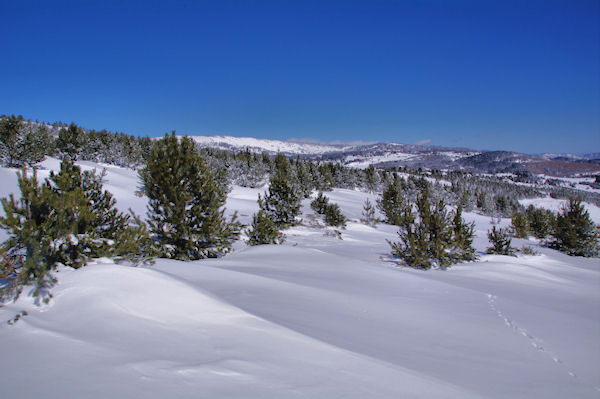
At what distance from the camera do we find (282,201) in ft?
58.1

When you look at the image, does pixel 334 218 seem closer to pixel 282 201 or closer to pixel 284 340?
pixel 282 201

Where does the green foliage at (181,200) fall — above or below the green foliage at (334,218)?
above

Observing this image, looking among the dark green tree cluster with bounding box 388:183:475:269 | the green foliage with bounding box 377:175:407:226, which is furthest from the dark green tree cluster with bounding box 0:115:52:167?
the green foliage with bounding box 377:175:407:226

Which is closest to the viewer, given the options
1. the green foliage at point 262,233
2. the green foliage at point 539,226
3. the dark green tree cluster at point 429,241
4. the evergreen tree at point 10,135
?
the dark green tree cluster at point 429,241

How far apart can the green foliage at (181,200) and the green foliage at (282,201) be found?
7.34 metres

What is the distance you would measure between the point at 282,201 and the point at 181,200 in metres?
8.85

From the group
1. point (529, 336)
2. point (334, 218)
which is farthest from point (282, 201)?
point (529, 336)

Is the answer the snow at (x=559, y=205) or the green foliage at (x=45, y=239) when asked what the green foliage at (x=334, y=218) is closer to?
the green foliage at (x=45, y=239)

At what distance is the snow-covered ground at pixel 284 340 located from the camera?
2.48 meters

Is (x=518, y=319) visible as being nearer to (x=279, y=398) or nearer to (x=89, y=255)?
(x=279, y=398)

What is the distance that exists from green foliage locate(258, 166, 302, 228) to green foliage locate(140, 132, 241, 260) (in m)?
7.34

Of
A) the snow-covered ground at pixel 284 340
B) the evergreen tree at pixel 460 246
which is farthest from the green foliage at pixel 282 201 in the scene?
the snow-covered ground at pixel 284 340

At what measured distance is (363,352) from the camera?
3.63 meters

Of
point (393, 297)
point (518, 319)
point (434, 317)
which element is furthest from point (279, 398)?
point (518, 319)
